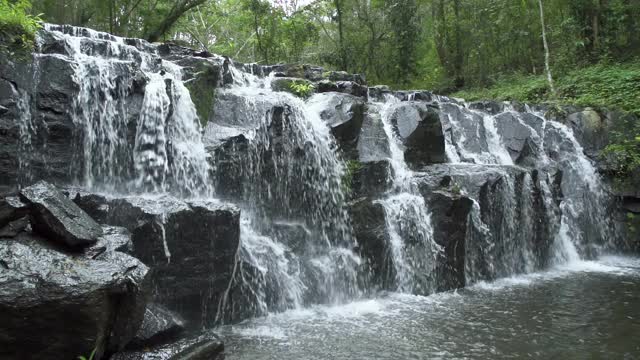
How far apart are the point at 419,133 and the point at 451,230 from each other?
257 centimetres

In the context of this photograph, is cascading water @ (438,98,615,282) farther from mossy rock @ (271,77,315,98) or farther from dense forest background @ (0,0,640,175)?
mossy rock @ (271,77,315,98)

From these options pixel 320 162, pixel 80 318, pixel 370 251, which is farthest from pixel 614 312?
pixel 80 318

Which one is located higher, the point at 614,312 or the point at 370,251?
the point at 370,251

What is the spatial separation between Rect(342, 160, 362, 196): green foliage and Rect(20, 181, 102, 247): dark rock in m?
5.15

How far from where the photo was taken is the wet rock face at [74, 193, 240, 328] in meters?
6.46

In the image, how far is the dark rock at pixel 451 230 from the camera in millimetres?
9484

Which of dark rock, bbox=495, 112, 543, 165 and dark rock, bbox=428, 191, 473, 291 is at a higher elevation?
dark rock, bbox=495, 112, 543, 165

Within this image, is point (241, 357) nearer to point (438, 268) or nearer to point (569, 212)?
point (438, 268)

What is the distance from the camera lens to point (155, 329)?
5.32 m

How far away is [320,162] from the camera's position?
9.52 meters

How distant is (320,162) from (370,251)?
2021 mm

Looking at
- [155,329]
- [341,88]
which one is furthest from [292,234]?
[341,88]

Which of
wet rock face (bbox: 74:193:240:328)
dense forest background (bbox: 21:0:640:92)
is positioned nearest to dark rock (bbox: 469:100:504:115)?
dense forest background (bbox: 21:0:640:92)

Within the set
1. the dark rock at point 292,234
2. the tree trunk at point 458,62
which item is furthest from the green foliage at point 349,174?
the tree trunk at point 458,62
